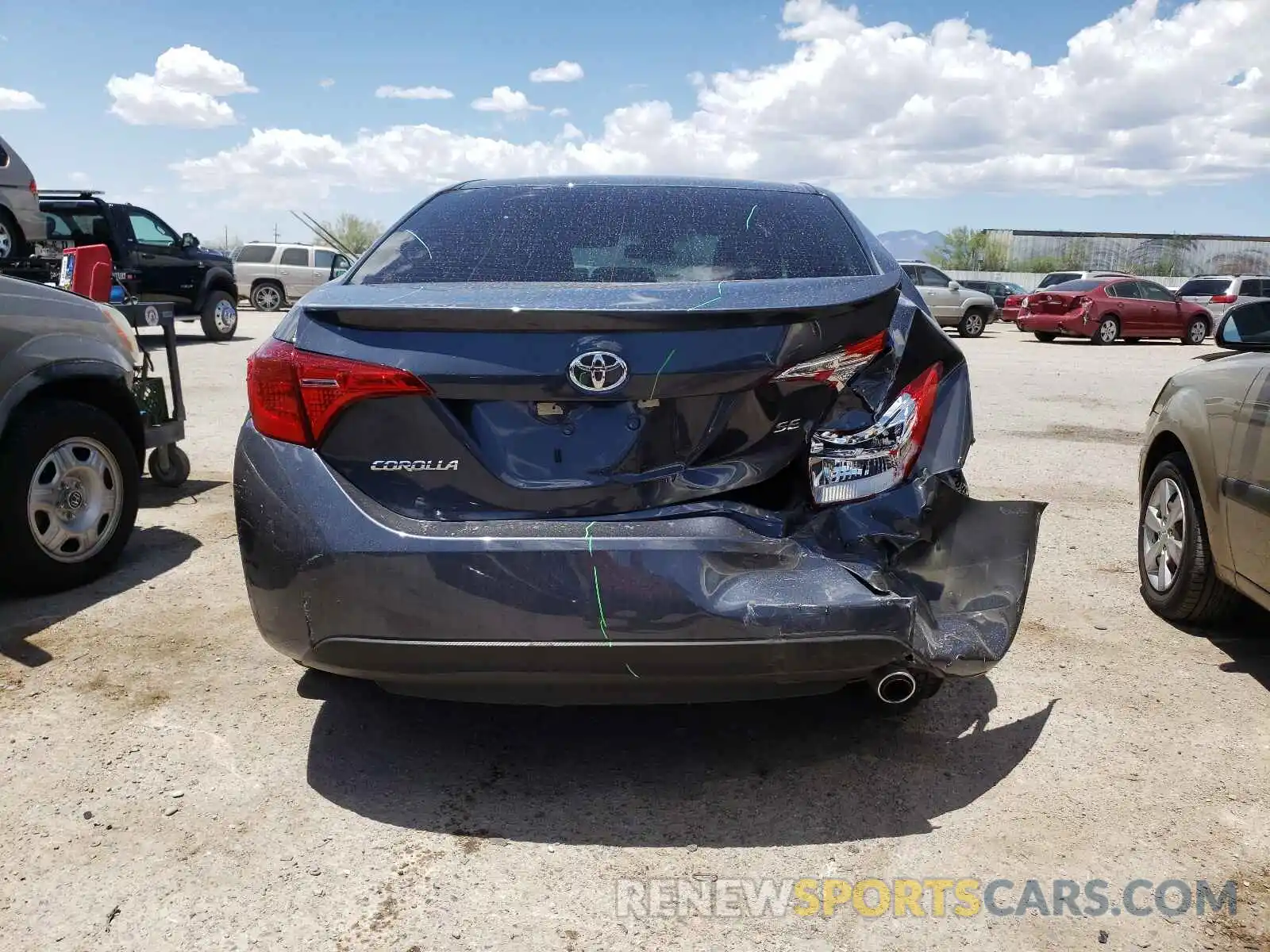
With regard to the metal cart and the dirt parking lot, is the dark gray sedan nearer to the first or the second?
the dirt parking lot

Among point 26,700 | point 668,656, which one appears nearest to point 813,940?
point 668,656

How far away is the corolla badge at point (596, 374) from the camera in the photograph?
8.41ft

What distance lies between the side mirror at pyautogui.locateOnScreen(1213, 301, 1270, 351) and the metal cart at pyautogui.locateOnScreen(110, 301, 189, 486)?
5.03 m

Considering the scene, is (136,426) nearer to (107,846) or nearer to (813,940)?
(107,846)

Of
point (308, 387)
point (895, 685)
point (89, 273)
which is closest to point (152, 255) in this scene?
point (89, 273)

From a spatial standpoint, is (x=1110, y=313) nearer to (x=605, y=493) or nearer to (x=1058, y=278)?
(x=1058, y=278)

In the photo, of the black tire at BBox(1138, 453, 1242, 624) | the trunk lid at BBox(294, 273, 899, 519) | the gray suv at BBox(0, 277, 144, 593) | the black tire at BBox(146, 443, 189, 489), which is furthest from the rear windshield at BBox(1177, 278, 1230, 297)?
the trunk lid at BBox(294, 273, 899, 519)

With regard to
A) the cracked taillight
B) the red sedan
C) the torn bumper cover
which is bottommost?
the red sedan

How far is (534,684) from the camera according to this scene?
2654mm

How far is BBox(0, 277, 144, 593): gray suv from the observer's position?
436cm

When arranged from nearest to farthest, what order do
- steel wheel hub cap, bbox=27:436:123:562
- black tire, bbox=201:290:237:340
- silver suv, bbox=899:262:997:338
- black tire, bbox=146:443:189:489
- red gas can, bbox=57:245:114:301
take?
steel wheel hub cap, bbox=27:436:123:562 → red gas can, bbox=57:245:114:301 → black tire, bbox=146:443:189:489 → black tire, bbox=201:290:237:340 → silver suv, bbox=899:262:997:338

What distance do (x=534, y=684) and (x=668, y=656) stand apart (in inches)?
13.8

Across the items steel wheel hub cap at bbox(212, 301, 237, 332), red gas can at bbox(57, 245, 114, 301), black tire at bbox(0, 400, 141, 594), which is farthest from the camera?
steel wheel hub cap at bbox(212, 301, 237, 332)

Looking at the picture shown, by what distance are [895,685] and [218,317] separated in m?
17.6
